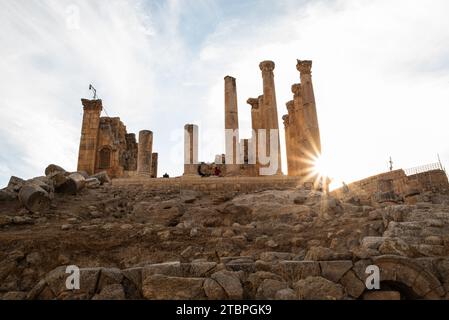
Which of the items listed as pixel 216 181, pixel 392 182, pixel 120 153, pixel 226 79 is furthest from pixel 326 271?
pixel 120 153

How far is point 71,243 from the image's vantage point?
7.28 meters

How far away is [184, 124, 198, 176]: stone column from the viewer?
64.1ft

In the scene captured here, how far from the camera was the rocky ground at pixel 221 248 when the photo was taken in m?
4.89

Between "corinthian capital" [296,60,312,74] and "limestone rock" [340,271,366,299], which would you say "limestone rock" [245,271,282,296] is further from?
"corinthian capital" [296,60,312,74]

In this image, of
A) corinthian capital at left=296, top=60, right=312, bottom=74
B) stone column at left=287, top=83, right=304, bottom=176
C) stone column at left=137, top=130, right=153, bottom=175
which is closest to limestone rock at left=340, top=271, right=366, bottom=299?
stone column at left=287, top=83, right=304, bottom=176

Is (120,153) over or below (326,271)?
over

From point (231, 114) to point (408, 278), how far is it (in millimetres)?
16724

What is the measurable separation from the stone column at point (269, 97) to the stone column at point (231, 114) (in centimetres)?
197

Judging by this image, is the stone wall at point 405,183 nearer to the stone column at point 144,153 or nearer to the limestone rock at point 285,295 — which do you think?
the stone column at point 144,153

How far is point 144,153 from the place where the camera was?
21.8 meters


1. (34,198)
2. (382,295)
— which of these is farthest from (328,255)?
(34,198)

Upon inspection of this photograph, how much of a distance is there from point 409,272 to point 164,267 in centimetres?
383
